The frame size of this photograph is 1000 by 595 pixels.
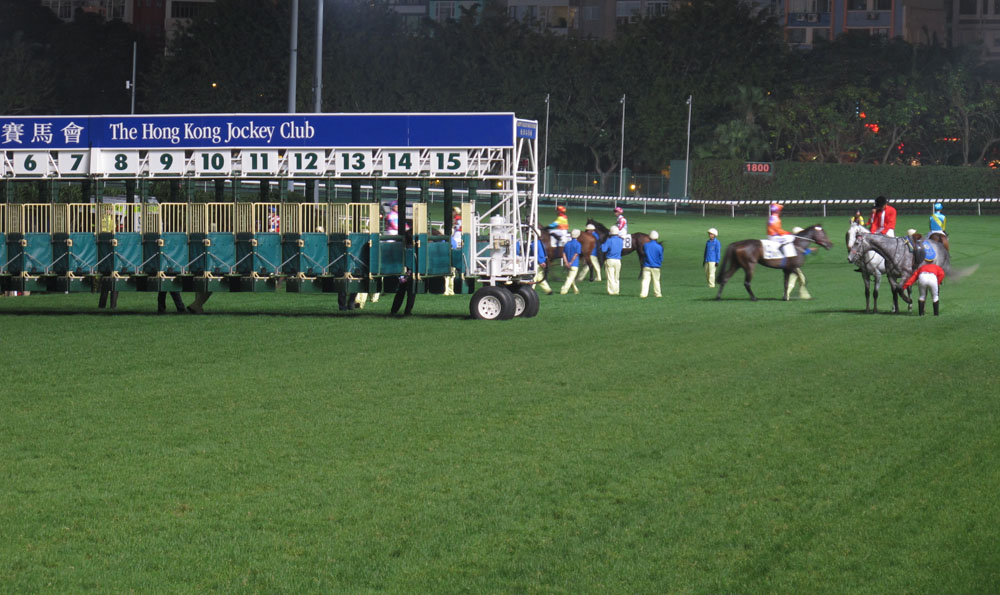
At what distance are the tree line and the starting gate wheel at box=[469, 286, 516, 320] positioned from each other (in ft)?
197

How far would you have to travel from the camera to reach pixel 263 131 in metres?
23.8

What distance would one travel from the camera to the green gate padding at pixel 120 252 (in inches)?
926

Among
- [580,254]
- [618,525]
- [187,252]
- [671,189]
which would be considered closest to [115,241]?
[187,252]

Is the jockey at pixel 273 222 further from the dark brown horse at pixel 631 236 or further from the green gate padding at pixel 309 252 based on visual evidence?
the dark brown horse at pixel 631 236

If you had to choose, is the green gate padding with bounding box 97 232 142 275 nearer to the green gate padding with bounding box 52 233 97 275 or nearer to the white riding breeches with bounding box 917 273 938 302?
the green gate padding with bounding box 52 233 97 275

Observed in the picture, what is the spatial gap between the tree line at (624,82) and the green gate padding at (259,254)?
60.4m

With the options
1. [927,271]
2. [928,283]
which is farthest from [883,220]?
[928,283]

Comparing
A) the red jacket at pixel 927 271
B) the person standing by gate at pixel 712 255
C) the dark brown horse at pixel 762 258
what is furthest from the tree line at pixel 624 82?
the red jacket at pixel 927 271

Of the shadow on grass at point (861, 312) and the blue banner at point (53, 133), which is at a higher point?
the blue banner at point (53, 133)

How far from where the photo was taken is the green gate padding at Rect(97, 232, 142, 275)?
23.5 meters

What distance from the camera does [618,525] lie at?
8656mm

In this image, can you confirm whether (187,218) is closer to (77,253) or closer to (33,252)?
(77,253)

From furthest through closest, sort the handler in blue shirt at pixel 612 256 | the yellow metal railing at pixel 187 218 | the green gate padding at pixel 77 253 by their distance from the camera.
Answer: the handler in blue shirt at pixel 612 256
the yellow metal railing at pixel 187 218
the green gate padding at pixel 77 253

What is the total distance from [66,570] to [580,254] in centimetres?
2409
